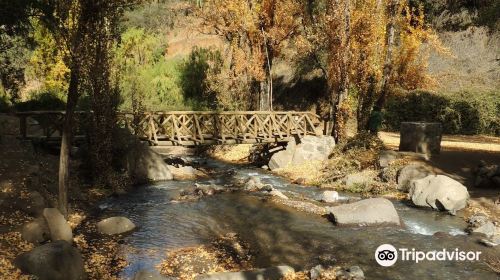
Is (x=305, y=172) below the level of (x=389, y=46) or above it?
below

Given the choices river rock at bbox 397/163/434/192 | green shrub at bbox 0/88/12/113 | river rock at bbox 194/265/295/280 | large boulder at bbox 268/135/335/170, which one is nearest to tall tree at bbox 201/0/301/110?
large boulder at bbox 268/135/335/170

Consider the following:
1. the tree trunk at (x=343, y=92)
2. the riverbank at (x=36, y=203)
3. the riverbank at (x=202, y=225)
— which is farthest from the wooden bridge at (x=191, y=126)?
the riverbank at (x=202, y=225)

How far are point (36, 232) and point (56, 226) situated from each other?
49 centimetres

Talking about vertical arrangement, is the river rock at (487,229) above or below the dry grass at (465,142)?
below

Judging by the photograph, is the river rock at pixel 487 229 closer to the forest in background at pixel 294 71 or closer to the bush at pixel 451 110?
the forest in background at pixel 294 71

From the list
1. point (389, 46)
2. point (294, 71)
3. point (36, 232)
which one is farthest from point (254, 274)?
point (294, 71)

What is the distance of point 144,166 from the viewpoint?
1747 centimetres

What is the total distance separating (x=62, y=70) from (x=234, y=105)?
37.0 feet

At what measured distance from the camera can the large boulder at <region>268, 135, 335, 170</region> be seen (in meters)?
20.1

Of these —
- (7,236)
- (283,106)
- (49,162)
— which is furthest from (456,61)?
(7,236)

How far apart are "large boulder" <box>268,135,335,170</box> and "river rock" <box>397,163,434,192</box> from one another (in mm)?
4738

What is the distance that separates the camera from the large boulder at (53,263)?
7941 mm

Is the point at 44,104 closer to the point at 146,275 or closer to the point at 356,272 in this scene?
the point at 146,275

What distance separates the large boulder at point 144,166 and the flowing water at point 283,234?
2.00 meters
